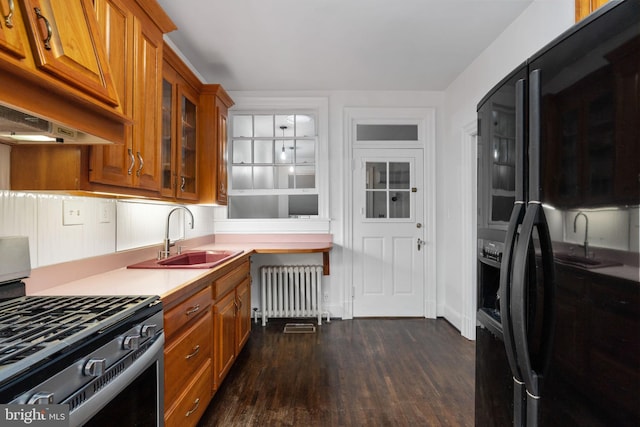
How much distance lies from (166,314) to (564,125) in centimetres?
155

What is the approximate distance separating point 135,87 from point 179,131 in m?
0.74

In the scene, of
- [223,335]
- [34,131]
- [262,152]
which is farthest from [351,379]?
[262,152]

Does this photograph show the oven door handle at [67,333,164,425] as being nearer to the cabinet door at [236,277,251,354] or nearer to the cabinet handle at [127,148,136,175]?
the cabinet handle at [127,148,136,175]

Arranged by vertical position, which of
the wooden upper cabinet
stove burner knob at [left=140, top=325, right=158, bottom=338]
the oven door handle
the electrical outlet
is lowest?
the oven door handle

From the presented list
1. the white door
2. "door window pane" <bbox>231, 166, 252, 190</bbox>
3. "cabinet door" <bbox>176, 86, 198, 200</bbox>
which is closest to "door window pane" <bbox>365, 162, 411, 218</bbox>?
the white door

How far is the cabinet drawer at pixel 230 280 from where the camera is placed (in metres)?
2.05

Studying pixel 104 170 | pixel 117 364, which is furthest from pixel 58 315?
pixel 104 170

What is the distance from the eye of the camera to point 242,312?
8.74 ft

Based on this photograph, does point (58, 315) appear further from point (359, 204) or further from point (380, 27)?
point (359, 204)

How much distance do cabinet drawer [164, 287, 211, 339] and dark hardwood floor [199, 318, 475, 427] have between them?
0.73 m

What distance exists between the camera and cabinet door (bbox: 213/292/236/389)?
2.03 m

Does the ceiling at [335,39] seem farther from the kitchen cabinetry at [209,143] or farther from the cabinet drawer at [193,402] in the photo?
the cabinet drawer at [193,402]

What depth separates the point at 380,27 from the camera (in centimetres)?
243

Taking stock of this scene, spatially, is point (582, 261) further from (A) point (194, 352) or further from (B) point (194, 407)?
(B) point (194, 407)
